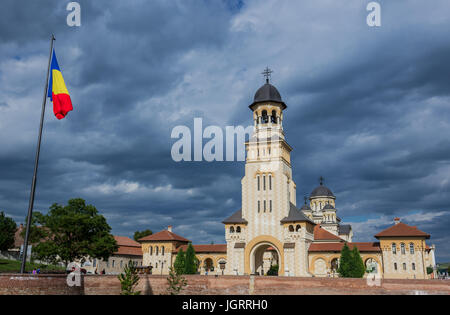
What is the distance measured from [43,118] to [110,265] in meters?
55.7

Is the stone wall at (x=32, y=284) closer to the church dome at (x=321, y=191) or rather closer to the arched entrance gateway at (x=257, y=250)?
the arched entrance gateway at (x=257, y=250)

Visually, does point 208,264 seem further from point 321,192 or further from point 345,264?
point 321,192

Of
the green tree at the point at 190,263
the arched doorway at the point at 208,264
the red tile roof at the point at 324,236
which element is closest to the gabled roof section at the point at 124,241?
the arched doorway at the point at 208,264

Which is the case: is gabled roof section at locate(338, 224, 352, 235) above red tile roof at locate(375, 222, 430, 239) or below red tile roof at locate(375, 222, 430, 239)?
above

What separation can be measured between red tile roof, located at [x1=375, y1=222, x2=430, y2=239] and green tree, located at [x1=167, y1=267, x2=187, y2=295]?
91.4 feet

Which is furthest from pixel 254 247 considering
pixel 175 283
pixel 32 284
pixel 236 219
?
pixel 32 284

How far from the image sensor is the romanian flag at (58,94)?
2508 centimetres

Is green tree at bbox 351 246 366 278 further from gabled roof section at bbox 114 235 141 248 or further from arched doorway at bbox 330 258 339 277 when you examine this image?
gabled roof section at bbox 114 235 141 248

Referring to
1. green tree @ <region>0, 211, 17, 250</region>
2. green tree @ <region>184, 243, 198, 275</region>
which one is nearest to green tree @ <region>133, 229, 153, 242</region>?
green tree @ <region>0, 211, 17, 250</region>

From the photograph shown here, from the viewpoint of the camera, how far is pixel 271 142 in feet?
186

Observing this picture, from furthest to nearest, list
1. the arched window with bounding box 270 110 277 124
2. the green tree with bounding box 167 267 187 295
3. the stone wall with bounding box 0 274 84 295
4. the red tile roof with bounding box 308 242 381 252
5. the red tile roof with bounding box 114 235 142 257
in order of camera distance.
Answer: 1. the red tile roof with bounding box 114 235 142 257
2. the arched window with bounding box 270 110 277 124
3. the red tile roof with bounding box 308 242 381 252
4. the green tree with bounding box 167 267 187 295
5. the stone wall with bounding box 0 274 84 295

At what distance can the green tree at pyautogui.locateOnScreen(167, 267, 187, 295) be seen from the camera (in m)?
39.4
